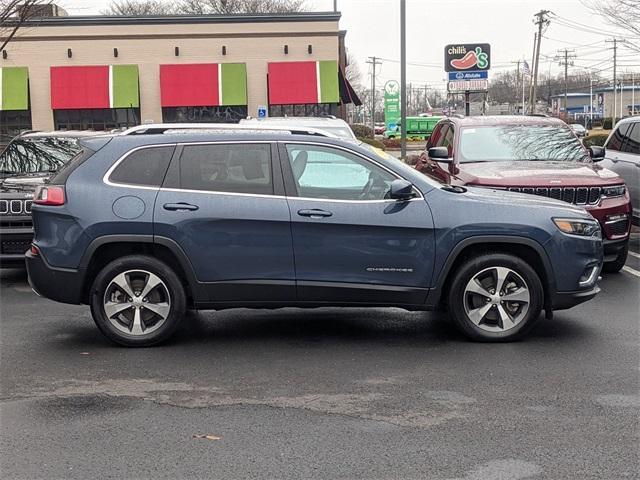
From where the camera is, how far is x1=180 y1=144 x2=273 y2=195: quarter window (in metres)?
6.32

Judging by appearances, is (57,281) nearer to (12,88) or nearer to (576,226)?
(576,226)

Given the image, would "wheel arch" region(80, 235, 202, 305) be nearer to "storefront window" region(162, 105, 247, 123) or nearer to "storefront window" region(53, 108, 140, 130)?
"storefront window" region(162, 105, 247, 123)

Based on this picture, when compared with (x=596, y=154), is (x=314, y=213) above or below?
below

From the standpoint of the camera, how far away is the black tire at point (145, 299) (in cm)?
624

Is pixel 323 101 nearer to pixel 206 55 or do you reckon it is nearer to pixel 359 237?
pixel 206 55

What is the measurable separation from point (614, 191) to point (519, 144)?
5.22 ft

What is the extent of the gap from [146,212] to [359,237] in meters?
1.70

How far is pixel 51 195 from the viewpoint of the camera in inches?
249

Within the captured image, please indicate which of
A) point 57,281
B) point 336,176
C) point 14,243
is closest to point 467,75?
point 14,243

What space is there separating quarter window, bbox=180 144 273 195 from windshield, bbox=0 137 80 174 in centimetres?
423

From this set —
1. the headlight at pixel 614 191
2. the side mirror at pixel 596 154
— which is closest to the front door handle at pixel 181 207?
the headlight at pixel 614 191

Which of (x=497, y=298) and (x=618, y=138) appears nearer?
(x=497, y=298)

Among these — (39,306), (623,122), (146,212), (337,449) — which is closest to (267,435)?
(337,449)

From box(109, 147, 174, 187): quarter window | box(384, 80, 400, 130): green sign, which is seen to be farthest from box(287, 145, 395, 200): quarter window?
box(384, 80, 400, 130): green sign
